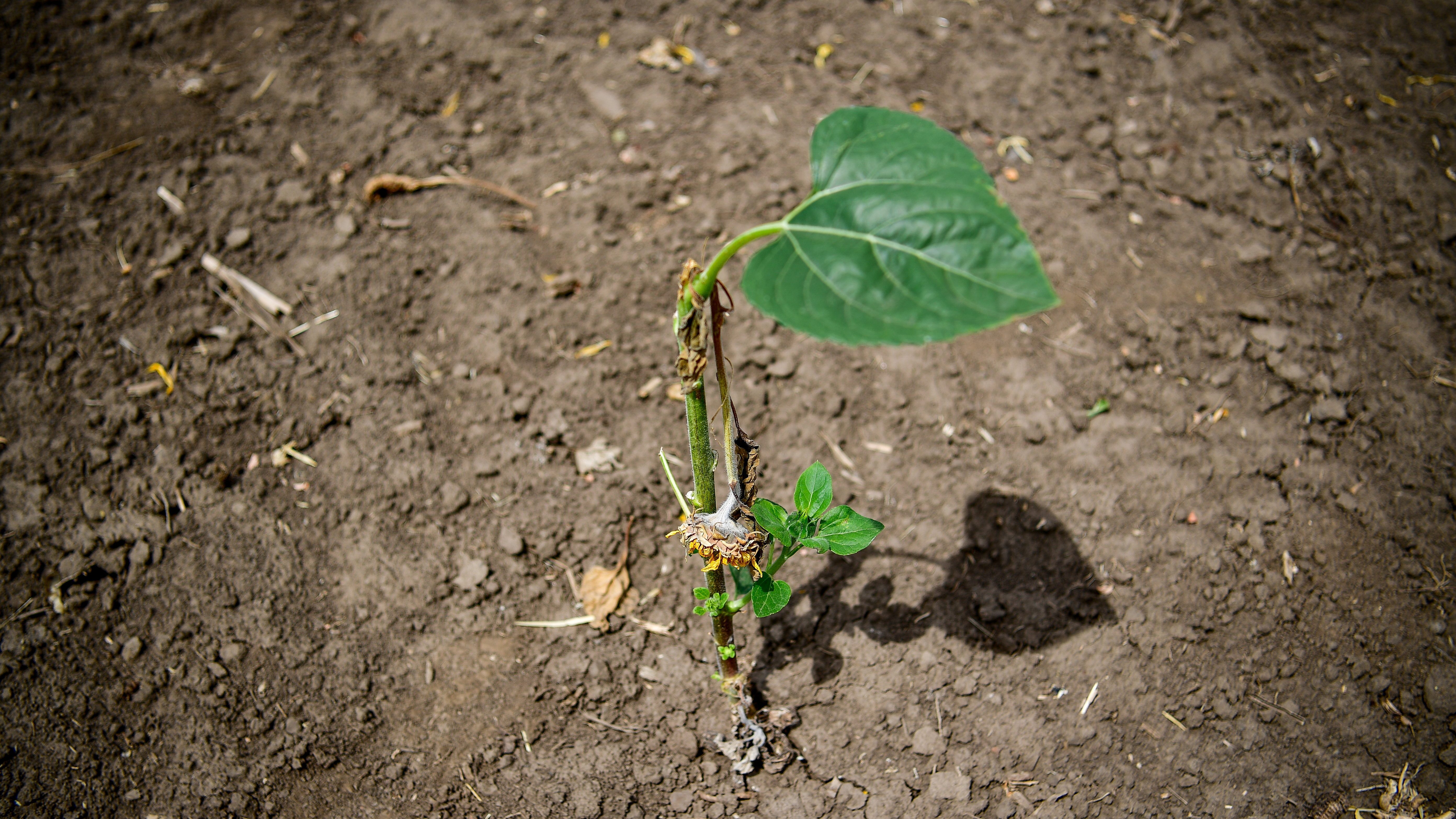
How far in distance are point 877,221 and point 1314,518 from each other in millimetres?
1986

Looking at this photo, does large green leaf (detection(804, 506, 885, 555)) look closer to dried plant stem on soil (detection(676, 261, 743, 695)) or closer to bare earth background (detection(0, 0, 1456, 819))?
dried plant stem on soil (detection(676, 261, 743, 695))

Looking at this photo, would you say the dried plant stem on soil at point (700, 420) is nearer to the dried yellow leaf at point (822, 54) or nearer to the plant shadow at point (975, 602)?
the plant shadow at point (975, 602)

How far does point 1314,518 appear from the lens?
2.28 m

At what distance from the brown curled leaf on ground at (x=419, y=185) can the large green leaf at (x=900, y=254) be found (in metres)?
1.86

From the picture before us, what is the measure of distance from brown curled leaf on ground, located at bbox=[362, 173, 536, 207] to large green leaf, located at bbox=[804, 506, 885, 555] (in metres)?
1.79

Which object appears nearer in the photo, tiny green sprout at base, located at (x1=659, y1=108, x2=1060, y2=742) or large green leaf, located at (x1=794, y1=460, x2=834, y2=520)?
tiny green sprout at base, located at (x1=659, y1=108, x2=1060, y2=742)

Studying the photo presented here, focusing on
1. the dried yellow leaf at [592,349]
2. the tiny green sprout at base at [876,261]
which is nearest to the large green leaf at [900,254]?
the tiny green sprout at base at [876,261]

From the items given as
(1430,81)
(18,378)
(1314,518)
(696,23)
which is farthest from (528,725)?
(1430,81)

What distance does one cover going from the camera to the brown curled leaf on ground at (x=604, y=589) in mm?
2131

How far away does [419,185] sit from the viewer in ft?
9.20

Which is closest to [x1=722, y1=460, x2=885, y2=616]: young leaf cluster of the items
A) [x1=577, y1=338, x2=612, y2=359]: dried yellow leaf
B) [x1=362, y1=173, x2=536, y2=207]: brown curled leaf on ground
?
[x1=577, y1=338, x2=612, y2=359]: dried yellow leaf

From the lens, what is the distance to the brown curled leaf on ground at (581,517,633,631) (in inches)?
83.9

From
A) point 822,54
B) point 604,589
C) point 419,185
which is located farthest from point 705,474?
point 822,54

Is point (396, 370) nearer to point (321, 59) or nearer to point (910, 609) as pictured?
point (321, 59)
